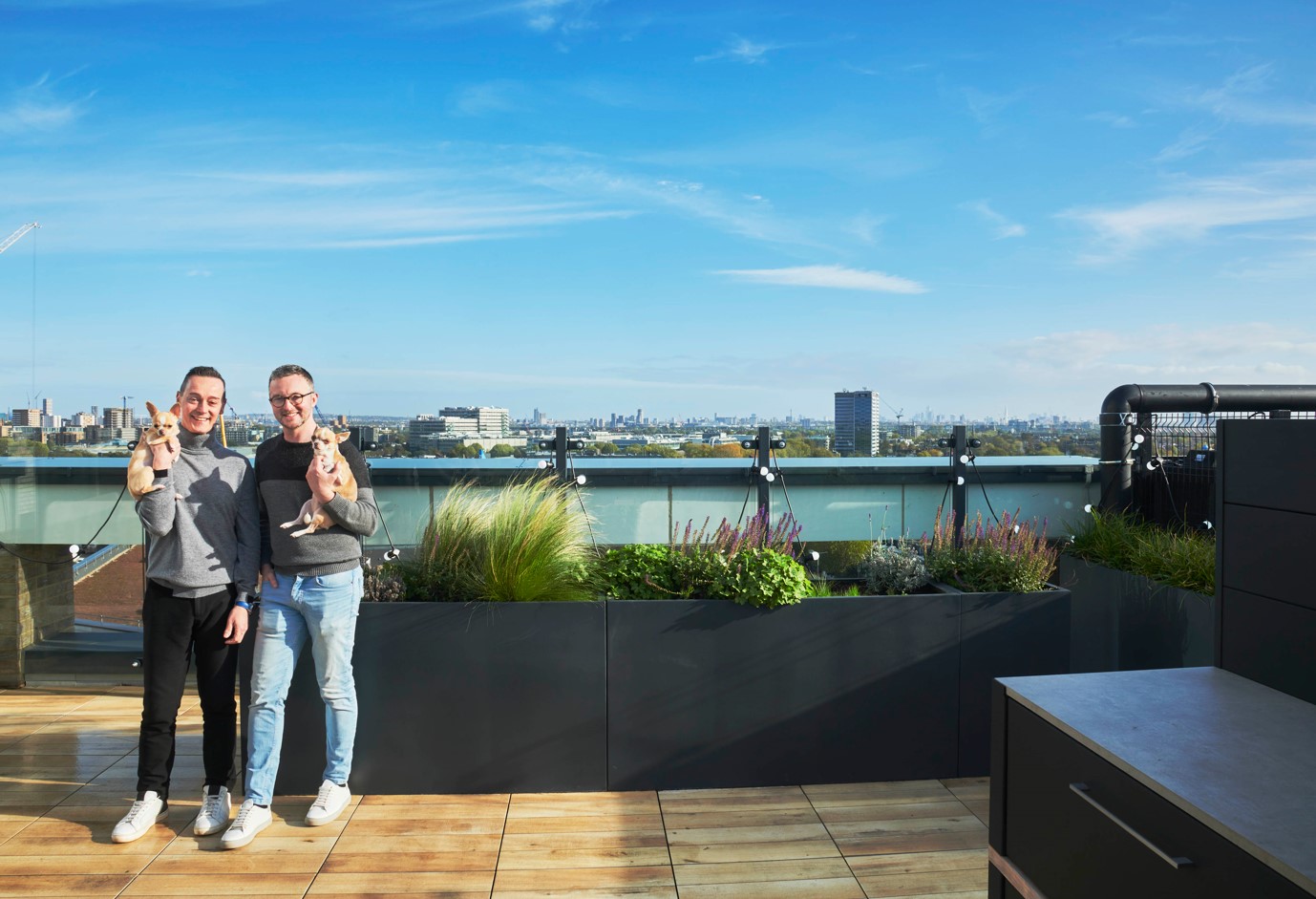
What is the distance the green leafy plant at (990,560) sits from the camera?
3891mm

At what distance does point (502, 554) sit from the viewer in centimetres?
370

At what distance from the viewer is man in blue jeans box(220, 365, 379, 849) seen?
10.8 feet

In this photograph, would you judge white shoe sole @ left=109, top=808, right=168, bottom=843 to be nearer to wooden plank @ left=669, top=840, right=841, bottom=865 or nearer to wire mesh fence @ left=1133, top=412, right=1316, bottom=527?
wooden plank @ left=669, top=840, right=841, bottom=865

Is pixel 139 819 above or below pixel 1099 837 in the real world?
below

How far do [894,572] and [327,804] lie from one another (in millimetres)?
2513

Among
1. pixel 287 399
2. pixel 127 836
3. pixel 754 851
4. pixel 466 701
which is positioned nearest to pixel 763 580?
pixel 754 851

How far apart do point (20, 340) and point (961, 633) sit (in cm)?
622

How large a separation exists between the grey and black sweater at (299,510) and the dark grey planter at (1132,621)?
11.7 feet

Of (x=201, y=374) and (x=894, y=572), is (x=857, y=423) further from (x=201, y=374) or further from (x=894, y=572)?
(x=201, y=374)

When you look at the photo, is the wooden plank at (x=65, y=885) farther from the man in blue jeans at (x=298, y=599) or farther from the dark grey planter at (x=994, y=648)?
the dark grey planter at (x=994, y=648)

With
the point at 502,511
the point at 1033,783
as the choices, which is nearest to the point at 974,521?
the point at 502,511

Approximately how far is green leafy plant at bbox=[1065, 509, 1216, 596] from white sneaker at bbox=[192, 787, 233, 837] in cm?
429

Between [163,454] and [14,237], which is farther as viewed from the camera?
[14,237]

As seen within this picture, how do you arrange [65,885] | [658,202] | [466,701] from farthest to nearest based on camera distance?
1. [658,202]
2. [466,701]
3. [65,885]
